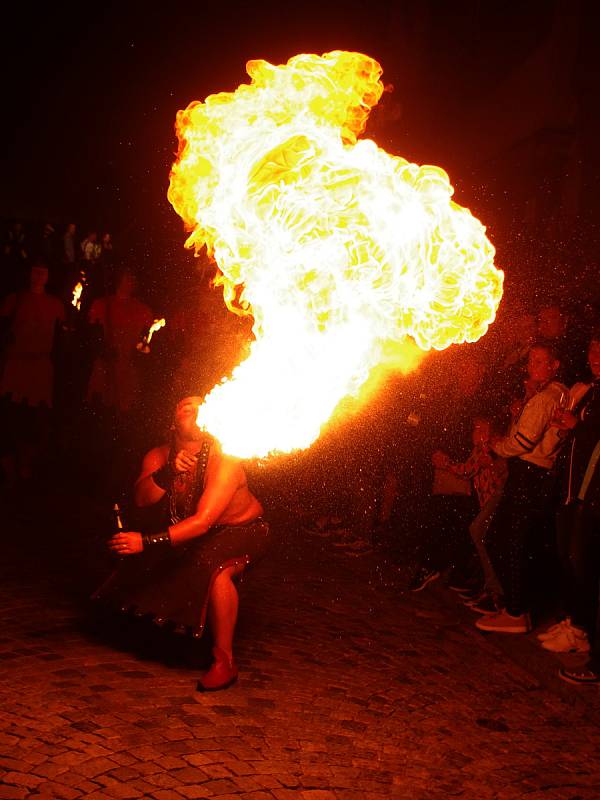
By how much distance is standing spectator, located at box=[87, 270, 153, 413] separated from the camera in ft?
36.2

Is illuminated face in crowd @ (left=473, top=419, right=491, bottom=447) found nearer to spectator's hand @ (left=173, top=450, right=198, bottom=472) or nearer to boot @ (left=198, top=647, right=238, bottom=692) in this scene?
spectator's hand @ (left=173, top=450, right=198, bottom=472)

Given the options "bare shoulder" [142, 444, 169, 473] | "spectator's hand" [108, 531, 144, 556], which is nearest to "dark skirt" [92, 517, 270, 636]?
"spectator's hand" [108, 531, 144, 556]

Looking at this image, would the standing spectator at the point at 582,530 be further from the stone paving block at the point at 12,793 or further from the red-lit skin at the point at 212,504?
the stone paving block at the point at 12,793

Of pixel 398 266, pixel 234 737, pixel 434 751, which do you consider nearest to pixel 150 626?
pixel 234 737

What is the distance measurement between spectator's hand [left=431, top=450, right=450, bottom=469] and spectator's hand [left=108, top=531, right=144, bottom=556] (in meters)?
3.76

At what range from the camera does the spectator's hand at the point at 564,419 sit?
20.6 feet

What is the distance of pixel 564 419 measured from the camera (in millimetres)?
6305

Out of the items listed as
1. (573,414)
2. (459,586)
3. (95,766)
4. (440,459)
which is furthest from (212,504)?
(459,586)

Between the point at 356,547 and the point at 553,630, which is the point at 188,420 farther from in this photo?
the point at 356,547

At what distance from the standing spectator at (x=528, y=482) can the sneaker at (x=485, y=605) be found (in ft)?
0.98

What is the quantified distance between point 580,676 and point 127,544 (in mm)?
3147

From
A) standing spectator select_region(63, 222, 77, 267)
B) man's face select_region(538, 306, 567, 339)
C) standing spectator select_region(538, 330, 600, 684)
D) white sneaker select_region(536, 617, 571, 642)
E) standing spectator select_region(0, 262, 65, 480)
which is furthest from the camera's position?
standing spectator select_region(63, 222, 77, 267)

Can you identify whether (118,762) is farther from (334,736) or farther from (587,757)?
(587,757)

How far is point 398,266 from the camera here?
5.89 metres
